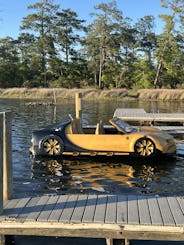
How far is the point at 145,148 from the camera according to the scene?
36.9ft

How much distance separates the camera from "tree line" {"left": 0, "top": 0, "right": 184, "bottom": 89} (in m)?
59.2

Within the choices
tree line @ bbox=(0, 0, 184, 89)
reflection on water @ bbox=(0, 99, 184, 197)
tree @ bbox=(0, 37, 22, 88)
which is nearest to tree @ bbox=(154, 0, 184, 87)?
tree line @ bbox=(0, 0, 184, 89)

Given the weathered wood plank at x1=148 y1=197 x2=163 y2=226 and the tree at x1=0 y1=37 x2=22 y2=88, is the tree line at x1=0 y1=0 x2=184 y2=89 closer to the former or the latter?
the tree at x1=0 y1=37 x2=22 y2=88

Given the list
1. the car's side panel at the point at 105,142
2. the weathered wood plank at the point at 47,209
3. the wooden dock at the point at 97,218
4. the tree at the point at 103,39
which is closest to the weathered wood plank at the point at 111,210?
the wooden dock at the point at 97,218

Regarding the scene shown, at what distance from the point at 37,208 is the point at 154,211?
1928 mm

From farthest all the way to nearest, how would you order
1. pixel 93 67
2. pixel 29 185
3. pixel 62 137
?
pixel 93 67 → pixel 62 137 → pixel 29 185

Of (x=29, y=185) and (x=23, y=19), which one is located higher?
(x=23, y=19)

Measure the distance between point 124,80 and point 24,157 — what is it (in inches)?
1949

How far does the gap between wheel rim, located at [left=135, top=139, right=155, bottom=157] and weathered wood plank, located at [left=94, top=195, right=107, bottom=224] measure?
185 inches

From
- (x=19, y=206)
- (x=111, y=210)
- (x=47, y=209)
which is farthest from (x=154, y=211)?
(x=19, y=206)

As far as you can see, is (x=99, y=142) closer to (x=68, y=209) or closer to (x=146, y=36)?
(x=68, y=209)

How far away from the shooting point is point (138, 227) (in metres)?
5.35

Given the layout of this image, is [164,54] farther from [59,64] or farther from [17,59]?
[17,59]

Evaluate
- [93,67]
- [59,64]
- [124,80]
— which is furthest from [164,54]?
[59,64]
